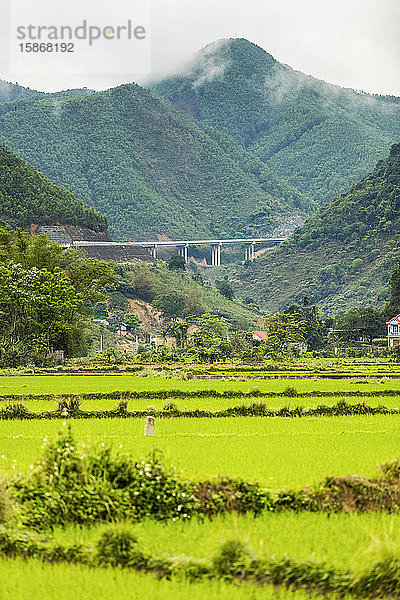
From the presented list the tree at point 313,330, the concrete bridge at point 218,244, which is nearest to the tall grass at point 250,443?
the tree at point 313,330

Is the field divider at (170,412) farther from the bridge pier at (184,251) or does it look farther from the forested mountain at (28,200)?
the bridge pier at (184,251)

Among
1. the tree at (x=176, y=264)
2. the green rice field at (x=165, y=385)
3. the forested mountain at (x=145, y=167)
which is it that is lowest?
the green rice field at (x=165, y=385)

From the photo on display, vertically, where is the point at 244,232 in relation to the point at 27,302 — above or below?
above

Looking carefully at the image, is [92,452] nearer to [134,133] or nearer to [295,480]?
[295,480]

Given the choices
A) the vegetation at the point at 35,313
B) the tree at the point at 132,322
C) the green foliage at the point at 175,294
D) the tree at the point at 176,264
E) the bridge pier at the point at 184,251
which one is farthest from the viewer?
the bridge pier at the point at 184,251

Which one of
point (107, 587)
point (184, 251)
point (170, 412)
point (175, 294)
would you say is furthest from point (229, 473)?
point (184, 251)

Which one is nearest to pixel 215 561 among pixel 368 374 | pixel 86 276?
pixel 368 374
